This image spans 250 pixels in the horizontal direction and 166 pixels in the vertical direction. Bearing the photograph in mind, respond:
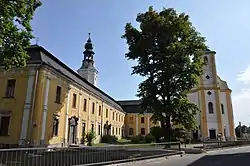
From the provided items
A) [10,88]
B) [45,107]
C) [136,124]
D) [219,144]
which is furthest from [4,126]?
Result: [136,124]

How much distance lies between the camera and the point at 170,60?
79.8 feet

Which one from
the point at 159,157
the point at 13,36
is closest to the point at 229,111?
the point at 159,157

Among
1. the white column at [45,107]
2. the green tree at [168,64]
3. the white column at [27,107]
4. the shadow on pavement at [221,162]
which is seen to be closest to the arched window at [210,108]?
the green tree at [168,64]

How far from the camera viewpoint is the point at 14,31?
1459 cm

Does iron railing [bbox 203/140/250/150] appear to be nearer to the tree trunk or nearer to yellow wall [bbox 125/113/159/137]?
the tree trunk

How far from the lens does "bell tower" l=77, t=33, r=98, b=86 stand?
188ft

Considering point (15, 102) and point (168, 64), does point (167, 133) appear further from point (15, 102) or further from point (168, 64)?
point (15, 102)

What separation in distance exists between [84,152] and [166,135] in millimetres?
15234

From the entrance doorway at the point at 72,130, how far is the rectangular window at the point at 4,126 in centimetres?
737

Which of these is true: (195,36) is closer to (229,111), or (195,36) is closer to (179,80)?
(179,80)

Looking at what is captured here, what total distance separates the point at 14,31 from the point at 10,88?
10099mm

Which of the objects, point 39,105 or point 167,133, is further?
point 167,133

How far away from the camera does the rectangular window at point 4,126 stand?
21.7 m

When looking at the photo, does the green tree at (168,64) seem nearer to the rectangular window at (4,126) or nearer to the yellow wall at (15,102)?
the yellow wall at (15,102)
